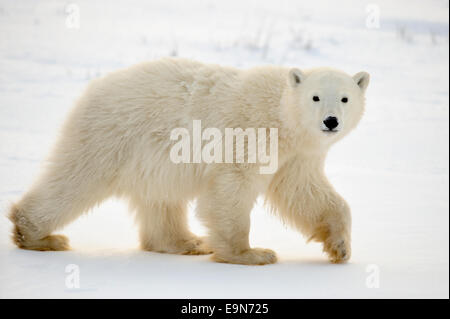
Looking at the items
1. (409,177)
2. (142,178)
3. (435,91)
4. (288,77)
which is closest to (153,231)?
(142,178)

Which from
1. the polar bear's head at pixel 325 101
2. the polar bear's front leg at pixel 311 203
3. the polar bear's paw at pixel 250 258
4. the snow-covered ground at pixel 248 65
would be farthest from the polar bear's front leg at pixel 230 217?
the polar bear's head at pixel 325 101

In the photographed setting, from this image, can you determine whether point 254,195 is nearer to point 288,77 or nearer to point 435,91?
point 288,77

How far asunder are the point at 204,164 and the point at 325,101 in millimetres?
1082

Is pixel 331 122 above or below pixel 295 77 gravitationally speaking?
below

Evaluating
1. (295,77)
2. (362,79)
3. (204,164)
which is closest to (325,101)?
(295,77)

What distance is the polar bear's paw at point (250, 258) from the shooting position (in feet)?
17.2

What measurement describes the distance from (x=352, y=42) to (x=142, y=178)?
33.5 feet

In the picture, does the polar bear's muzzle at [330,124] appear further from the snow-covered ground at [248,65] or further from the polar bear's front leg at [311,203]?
the snow-covered ground at [248,65]

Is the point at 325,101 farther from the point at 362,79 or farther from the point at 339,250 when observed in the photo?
the point at 339,250

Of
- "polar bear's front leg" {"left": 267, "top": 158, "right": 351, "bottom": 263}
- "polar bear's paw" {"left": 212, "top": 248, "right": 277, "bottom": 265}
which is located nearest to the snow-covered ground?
"polar bear's paw" {"left": 212, "top": 248, "right": 277, "bottom": 265}

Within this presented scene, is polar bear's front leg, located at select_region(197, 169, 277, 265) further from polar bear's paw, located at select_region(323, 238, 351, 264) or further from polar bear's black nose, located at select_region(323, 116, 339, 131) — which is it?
polar bear's black nose, located at select_region(323, 116, 339, 131)

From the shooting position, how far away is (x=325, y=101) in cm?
496

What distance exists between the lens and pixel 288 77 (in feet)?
17.1

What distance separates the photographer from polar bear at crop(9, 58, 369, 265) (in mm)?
5172
